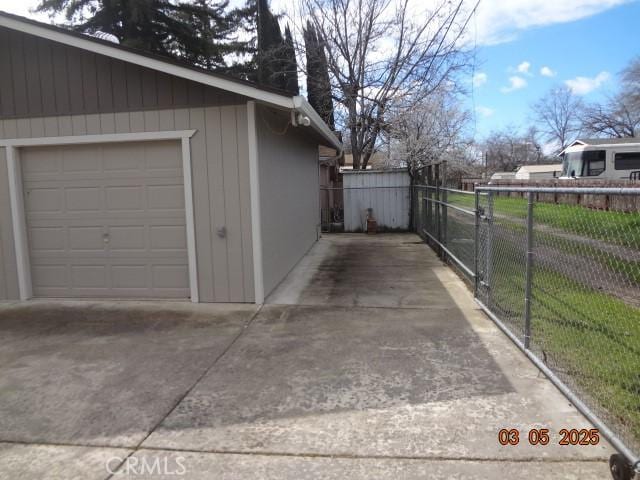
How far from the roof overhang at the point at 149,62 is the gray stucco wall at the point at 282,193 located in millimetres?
572

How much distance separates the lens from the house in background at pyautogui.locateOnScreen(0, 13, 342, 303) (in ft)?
20.3

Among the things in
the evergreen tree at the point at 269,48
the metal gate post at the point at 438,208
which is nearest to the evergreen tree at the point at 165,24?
the evergreen tree at the point at 269,48

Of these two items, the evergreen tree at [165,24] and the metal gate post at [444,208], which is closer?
the metal gate post at [444,208]

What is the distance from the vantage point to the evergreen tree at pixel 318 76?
1905 centimetres

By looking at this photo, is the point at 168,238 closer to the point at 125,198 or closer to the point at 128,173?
the point at 125,198

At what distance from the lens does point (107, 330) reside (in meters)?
5.41

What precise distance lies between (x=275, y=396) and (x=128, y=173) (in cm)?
424

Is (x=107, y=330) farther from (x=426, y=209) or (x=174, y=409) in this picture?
(x=426, y=209)

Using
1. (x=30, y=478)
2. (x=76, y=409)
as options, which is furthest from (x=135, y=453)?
(x=76, y=409)

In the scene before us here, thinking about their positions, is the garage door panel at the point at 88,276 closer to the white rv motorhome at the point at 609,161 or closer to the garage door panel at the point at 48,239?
the garage door panel at the point at 48,239

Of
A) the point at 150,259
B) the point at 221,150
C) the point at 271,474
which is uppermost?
the point at 221,150

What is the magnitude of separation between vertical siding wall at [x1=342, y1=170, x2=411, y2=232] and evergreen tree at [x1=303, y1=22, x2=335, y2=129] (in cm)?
571

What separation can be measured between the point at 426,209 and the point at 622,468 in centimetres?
943

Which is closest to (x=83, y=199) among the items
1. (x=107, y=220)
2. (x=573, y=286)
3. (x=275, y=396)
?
(x=107, y=220)
